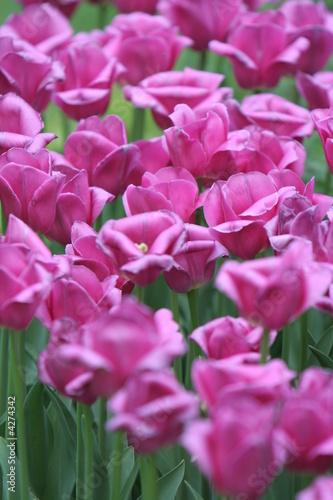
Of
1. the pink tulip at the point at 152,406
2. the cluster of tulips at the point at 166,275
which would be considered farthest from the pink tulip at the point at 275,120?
the pink tulip at the point at 152,406

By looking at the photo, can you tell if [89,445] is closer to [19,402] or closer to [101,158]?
[19,402]

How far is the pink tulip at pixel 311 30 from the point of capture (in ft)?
4.95

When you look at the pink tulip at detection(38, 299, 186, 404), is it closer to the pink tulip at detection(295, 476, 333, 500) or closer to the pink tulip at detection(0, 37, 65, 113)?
the pink tulip at detection(295, 476, 333, 500)

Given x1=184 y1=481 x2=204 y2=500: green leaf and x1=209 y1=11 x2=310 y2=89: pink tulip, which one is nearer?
x1=184 y1=481 x2=204 y2=500: green leaf

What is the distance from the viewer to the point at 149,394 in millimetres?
539

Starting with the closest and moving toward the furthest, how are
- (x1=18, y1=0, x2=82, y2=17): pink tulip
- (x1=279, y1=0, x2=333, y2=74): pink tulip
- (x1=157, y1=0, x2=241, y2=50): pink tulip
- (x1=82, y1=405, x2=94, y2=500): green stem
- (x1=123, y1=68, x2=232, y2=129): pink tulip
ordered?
(x1=82, y1=405, x2=94, y2=500): green stem
(x1=123, y1=68, x2=232, y2=129): pink tulip
(x1=279, y1=0, x2=333, y2=74): pink tulip
(x1=157, y1=0, x2=241, y2=50): pink tulip
(x1=18, y1=0, x2=82, y2=17): pink tulip

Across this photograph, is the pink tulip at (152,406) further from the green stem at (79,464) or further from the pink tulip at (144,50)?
the pink tulip at (144,50)

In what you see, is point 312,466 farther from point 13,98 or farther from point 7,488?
point 13,98

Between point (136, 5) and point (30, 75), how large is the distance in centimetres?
75

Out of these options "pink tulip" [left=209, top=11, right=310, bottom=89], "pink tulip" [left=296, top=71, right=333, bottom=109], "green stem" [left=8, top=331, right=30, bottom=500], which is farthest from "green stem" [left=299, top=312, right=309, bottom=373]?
"pink tulip" [left=209, top=11, right=310, bottom=89]

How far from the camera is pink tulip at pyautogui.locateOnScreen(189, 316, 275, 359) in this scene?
69 cm

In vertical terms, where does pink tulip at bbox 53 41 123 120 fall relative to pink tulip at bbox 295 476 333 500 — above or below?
below

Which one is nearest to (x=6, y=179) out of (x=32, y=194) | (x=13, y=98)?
(x=32, y=194)

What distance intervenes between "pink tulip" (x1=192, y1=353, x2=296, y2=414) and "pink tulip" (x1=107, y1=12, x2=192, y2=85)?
950mm
